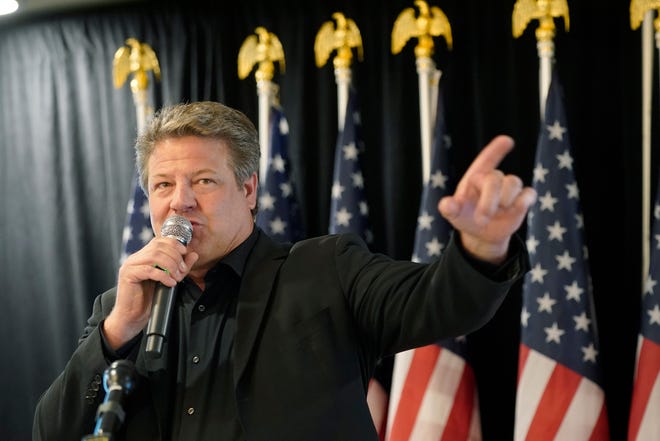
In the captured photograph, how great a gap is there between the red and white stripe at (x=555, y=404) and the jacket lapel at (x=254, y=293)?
1768 mm

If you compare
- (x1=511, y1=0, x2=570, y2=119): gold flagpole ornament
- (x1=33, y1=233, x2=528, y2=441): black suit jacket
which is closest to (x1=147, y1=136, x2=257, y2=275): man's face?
(x1=33, y1=233, x2=528, y2=441): black suit jacket

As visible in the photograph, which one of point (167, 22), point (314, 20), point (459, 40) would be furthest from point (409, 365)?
point (167, 22)

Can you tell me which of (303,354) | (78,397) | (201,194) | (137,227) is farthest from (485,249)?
(137,227)

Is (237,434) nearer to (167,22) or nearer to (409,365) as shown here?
(409,365)

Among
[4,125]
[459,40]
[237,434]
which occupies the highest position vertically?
[459,40]

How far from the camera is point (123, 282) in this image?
1511 mm

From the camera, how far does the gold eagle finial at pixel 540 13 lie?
349 centimetres

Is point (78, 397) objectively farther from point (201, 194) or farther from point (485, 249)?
point (485, 249)

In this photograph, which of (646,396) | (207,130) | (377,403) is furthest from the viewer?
(377,403)

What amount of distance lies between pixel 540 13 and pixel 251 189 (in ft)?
6.77

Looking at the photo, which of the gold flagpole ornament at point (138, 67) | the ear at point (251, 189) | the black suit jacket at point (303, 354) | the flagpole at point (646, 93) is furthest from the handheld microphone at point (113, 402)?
the gold flagpole ornament at point (138, 67)

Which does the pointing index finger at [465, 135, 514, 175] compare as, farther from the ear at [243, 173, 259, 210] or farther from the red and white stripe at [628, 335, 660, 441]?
the red and white stripe at [628, 335, 660, 441]

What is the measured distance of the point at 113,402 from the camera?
129 centimetres

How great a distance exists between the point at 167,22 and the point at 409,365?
233cm
